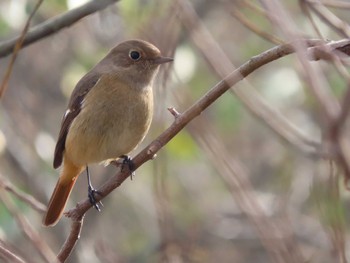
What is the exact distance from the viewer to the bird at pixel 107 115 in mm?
4133

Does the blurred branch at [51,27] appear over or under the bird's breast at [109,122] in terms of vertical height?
over

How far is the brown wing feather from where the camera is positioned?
441 cm

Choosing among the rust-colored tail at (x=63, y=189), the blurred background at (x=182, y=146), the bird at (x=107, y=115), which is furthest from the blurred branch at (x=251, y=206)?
the blurred background at (x=182, y=146)

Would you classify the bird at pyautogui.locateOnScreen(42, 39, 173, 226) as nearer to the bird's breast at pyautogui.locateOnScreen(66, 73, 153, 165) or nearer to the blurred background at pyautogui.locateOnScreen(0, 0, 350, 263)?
the bird's breast at pyautogui.locateOnScreen(66, 73, 153, 165)

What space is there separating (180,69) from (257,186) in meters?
2.80

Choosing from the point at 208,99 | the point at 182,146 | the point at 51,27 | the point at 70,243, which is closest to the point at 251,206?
the point at 208,99

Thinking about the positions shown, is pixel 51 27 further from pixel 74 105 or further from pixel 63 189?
pixel 63 189

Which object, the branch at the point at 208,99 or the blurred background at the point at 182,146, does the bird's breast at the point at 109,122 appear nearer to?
the blurred background at the point at 182,146

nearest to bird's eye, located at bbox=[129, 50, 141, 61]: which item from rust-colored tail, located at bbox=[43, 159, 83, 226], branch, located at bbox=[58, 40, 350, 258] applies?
rust-colored tail, located at bbox=[43, 159, 83, 226]

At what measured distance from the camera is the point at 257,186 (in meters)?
8.09

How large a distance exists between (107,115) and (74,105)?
33 centimetres

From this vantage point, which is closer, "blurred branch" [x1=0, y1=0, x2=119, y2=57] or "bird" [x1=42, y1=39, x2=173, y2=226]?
"blurred branch" [x1=0, y1=0, x2=119, y2=57]

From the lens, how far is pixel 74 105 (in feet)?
14.6

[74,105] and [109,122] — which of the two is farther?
[74,105]
